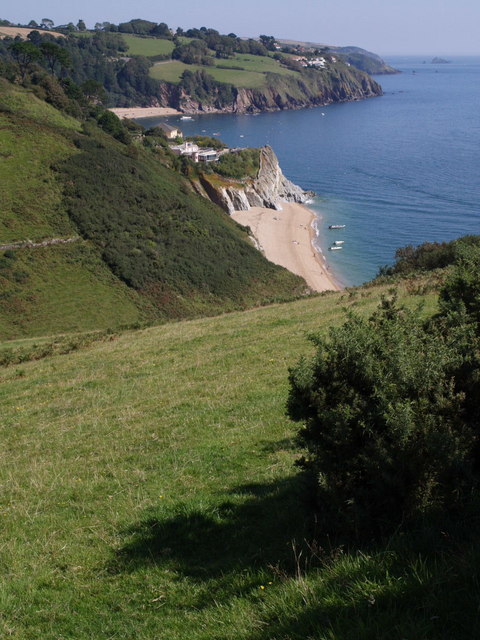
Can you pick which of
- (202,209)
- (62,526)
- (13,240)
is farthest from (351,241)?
(62,526)

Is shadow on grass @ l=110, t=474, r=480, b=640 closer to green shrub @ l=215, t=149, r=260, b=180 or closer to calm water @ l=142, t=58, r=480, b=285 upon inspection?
calm water @ l=142, t=58, r=480, b=285

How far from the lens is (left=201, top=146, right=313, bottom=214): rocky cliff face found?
284ft

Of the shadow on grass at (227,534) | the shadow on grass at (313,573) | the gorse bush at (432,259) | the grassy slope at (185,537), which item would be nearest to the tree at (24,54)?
the gorse bush at (432,259)

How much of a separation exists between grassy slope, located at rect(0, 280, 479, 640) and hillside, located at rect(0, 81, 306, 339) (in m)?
28.8

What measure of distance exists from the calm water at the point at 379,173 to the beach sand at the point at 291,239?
6.48ft

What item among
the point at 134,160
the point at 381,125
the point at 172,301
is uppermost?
the point at 381,125

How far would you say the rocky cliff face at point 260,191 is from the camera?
284ft

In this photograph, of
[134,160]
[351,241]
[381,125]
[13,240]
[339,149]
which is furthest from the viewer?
[381,125]

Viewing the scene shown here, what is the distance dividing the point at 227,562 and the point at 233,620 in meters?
1.19

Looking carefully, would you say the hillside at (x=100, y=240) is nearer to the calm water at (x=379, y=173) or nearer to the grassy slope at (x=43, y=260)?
the grassy slope at (x=43, y=260)

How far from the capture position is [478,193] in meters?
92.1

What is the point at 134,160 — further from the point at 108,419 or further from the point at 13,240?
the point at 108,419

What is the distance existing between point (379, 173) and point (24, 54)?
210 feet

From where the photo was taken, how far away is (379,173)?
112 meters
